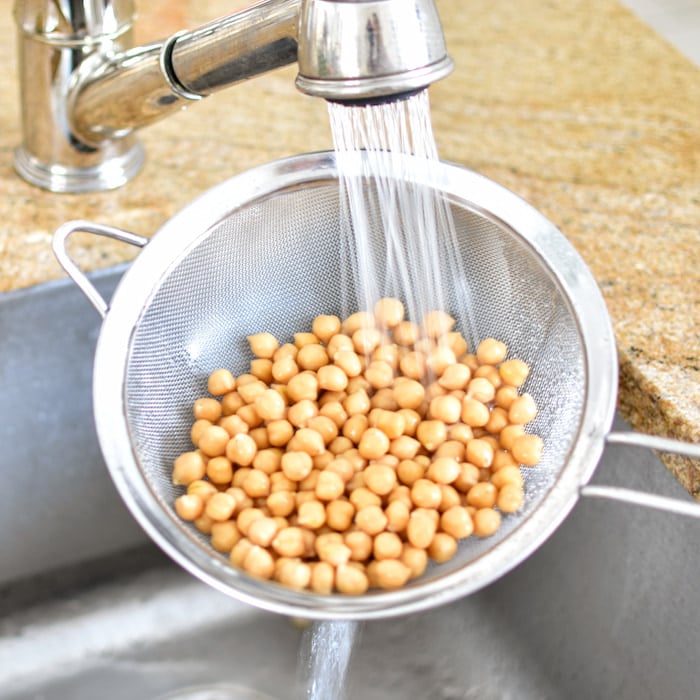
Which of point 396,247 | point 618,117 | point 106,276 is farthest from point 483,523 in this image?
point 618,117

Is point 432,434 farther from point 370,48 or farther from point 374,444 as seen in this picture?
point 370,48

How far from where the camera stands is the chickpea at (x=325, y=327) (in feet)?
2.51

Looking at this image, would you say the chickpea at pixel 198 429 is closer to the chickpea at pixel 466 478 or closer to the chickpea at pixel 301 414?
the chickpea at pixel 301 414

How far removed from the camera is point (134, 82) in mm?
746

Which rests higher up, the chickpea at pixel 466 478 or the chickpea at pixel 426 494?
the chickpea at pixel 426 494

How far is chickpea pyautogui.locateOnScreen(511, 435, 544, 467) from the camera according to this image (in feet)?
2.14

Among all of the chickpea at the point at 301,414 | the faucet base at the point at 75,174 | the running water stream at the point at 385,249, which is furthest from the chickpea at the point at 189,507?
the faucet base at the point at 75,174

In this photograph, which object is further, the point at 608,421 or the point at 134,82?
the point at 134,82

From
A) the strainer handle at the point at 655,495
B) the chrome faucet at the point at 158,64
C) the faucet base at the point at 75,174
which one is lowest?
the strainer handle at the point at 655,495

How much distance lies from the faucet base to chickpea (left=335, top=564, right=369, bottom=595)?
521mm

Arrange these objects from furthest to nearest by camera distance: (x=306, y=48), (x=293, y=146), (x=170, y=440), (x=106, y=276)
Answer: (x=293, y=146) → (x=106, y=276) → (x=170, y=440) → (x=306, y=48)

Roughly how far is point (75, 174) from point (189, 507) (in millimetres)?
436

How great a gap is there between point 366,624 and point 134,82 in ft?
1.92

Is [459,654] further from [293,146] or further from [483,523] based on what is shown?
[293,146]
